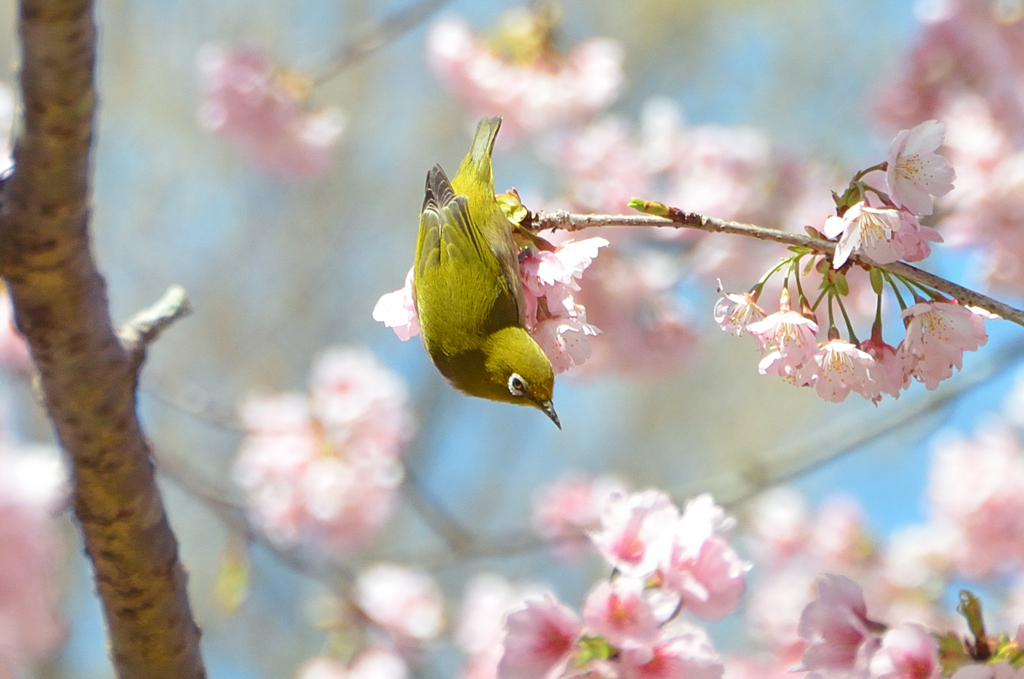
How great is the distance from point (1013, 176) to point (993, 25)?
74 centimetres

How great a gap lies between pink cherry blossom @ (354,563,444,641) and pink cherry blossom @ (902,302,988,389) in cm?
293

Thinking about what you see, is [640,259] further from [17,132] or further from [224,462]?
[224,462]

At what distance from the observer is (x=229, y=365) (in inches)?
361

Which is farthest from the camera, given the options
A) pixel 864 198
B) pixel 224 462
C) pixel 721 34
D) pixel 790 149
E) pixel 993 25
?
pixel 721 34

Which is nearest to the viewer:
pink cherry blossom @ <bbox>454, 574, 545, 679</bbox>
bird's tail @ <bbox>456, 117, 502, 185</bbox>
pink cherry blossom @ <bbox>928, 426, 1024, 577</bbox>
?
bird's tail @ <bbox>456, 117, 502, 185</bbox>

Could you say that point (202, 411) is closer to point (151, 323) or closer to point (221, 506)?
point (221, 506)

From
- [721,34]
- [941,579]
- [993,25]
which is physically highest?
[721,34]

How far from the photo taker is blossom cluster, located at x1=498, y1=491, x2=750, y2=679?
1.52 metres

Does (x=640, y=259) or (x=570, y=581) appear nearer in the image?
(x=640, y=259)

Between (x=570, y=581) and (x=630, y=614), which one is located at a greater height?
(x=570, y=581)

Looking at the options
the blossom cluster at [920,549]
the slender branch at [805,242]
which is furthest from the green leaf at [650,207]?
the blossom cluster at [920,549]

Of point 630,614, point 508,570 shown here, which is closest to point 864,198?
point 630,614

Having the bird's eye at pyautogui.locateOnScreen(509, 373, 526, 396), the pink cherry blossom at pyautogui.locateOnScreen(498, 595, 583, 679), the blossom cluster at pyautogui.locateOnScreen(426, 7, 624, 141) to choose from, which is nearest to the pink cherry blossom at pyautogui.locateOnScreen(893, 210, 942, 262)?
the pink cherry blossom at pyautogui.locateOnScreen(498, 595, 583, 679)

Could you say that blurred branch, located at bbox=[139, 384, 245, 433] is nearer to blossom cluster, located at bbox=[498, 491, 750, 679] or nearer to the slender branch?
blossom cluster, located at bbox=[498, 491, 750, 679]
